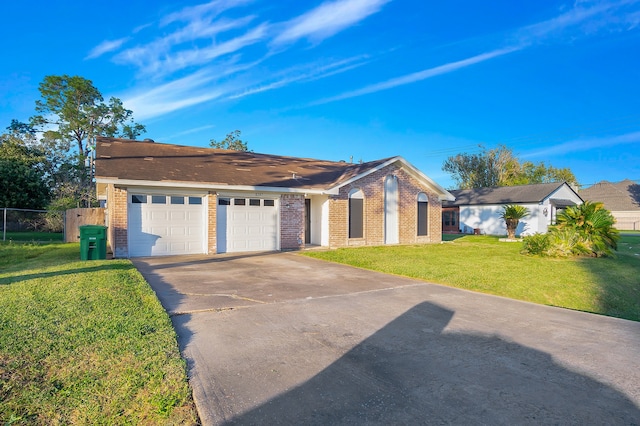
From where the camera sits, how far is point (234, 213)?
15219mm

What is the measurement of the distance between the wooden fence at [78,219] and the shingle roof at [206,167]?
3.94 m

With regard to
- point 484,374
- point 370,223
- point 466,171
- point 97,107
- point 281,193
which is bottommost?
point 484,374

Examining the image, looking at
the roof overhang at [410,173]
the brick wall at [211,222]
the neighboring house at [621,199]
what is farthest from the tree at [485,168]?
the brick wall at [211,222]

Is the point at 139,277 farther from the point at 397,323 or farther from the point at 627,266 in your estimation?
the point at 627,266

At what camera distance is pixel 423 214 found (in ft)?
66.9

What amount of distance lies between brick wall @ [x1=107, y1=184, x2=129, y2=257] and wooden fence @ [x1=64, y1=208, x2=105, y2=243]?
716cm

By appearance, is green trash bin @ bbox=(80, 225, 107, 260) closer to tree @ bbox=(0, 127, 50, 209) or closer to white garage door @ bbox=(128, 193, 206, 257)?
white garage door @ bbox=(128, 193, 206, 257)

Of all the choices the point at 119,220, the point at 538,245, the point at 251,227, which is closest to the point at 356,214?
the point at 251,227

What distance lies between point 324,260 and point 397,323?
7540 millimetres

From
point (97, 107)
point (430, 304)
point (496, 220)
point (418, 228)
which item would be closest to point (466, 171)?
point (496, 220)

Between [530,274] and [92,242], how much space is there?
12.7 meters

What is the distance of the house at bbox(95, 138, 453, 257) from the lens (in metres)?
13.3

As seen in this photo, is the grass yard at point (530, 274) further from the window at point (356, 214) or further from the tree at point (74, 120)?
the tree at point (74, 120)

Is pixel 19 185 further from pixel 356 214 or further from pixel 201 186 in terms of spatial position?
pixel 356 214
